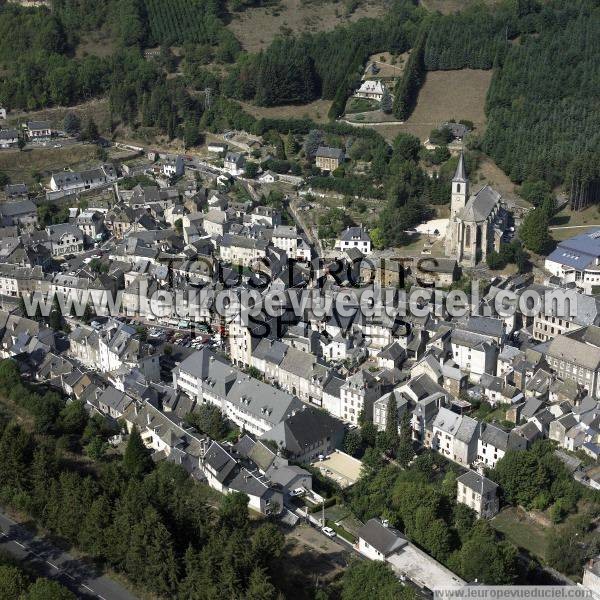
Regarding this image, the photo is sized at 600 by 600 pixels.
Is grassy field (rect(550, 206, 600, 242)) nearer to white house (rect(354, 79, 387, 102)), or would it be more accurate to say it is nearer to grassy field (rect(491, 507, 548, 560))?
white house (rect(354, 79, 387, 102))

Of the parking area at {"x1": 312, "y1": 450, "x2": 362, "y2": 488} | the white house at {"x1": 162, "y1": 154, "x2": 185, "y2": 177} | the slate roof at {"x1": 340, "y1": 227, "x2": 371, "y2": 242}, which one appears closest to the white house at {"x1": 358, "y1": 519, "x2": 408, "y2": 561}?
the parking area at {"x1": 312, "y1": 450, "x2": 362, "y2": 488}

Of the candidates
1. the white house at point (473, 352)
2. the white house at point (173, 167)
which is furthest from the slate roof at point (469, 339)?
the white house at point (173, 167)

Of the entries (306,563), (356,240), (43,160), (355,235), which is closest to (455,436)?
(306,563)

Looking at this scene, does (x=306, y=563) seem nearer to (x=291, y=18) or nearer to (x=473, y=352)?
(x=473, y=352)

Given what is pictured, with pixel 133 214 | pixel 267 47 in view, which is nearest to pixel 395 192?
pixel 133 214

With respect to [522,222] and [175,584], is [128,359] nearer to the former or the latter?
[175,584]
